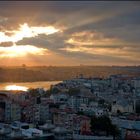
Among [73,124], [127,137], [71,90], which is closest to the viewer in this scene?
[127,137]

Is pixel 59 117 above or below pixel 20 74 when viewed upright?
below

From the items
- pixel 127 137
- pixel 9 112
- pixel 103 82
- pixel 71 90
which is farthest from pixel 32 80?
pixel 127 137

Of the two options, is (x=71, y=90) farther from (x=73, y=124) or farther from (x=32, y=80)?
(x=32, y=80)

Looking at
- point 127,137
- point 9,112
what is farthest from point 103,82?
point 127,137

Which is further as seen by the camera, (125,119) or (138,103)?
(138,103)

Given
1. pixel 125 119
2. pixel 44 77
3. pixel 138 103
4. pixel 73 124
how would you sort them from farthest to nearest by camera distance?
1. pixel 44 77
2. pixel 138 103
3. pixel 125 119
4. pixel 73 124

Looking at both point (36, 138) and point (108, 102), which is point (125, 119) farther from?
point (108, 102)

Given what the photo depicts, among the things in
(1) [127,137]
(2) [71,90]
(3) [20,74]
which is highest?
(3) [20,74]
